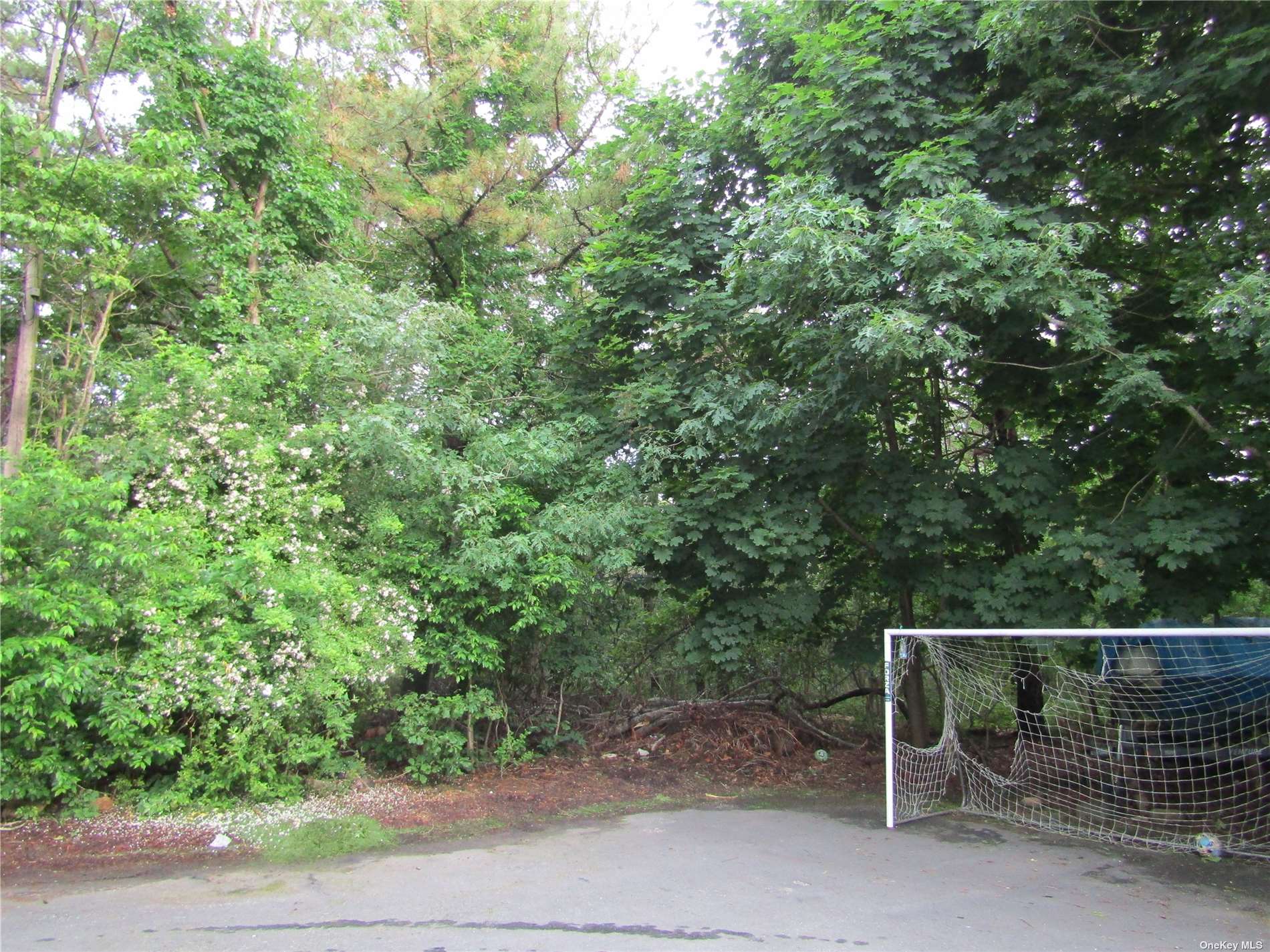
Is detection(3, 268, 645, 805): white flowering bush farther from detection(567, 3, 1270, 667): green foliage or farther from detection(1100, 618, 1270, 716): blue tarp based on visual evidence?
detection(1100, 618, 1270, 716): blue tarp

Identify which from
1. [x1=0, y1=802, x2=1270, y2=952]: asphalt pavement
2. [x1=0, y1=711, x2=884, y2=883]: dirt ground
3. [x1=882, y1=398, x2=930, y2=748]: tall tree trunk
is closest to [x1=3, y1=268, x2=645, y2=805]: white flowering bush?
[x1=0, y1=711, x2=884, y2=883]: dirt ground

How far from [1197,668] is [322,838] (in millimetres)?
7822

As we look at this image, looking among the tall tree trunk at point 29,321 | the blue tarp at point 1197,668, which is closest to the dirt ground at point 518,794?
the blue tarp at point 1197,668

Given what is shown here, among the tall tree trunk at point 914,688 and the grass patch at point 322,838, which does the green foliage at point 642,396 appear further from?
the grass patch at point 322,838

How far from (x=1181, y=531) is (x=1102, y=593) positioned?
0.81 m

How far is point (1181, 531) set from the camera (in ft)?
21.4

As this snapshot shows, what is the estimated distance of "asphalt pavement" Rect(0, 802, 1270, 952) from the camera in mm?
4441

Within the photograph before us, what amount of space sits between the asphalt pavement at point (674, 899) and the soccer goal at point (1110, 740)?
3.11ft

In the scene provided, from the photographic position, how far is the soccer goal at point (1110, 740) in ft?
23.3

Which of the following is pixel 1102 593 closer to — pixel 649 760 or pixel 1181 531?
pixel 1181 531

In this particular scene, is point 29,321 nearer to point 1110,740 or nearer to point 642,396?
point 642,396

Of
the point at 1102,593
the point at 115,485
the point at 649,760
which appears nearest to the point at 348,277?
the point at 115,485

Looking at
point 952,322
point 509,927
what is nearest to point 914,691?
point 952,322

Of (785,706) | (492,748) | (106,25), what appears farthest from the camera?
(785,706)
